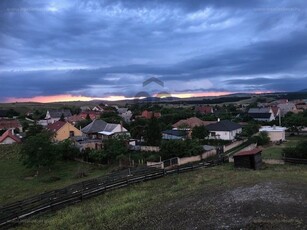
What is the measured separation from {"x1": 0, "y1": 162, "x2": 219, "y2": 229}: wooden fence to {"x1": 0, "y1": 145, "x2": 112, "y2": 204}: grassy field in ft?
20.3

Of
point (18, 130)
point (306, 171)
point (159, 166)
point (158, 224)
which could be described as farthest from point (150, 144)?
point (18, 130)

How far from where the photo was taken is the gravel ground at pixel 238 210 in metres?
13.4

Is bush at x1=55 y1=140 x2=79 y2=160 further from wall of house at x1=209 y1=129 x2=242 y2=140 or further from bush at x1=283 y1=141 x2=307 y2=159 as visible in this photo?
bush at x1=283 y1=141 x2=307 y2=159

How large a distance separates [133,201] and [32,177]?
60.2 ft

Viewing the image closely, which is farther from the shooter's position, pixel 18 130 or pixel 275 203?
pixel 18 130

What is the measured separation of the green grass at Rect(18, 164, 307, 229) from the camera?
1709 cm

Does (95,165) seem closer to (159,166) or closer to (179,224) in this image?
(159,166)

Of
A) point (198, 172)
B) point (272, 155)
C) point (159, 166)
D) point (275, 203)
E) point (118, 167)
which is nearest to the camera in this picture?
point (275, 203)

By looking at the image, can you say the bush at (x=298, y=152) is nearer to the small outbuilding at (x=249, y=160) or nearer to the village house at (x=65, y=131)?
the small outbuilding at (x=249, y=160)

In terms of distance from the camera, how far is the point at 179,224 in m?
14.6

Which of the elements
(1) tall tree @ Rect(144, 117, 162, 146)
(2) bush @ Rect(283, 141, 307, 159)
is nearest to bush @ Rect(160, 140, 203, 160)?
(1) tall tree @ Rect(144, 117, 162, 146)

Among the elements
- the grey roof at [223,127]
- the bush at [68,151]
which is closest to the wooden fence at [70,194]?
the bush at [68,151]

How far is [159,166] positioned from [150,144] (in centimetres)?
1519

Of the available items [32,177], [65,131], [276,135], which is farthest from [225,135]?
[32,177]
